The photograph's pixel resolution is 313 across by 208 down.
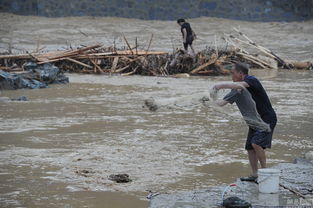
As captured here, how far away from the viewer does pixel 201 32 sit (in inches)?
1118

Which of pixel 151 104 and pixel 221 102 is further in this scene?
pixel 151 104

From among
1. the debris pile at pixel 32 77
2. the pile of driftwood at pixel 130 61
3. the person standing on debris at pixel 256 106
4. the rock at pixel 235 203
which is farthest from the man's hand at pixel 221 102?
the pile of driftwood at pixel 130 61

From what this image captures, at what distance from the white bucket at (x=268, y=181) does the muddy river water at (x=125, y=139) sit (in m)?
0.86

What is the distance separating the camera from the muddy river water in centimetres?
717

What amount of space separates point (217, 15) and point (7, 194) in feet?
83.1

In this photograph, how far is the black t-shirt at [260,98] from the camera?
713 centimetres

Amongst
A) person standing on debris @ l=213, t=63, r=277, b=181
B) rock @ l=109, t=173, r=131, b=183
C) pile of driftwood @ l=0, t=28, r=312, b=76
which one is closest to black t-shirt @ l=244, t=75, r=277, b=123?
person standing on debris @ l=213, t=63, r=277, b=181

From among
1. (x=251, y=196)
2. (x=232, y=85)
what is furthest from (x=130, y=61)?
(x=251, y=196)

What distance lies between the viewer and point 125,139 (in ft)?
31.9

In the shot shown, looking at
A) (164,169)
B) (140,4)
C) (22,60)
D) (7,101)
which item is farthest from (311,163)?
(140,4)

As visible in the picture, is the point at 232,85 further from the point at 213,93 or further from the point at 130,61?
the point at 130,61

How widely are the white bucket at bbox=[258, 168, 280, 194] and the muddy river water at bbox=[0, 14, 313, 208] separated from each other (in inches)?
33.9

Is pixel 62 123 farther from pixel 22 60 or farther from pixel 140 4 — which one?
pixel 140 4

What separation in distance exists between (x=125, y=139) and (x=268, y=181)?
3495 millimetres
